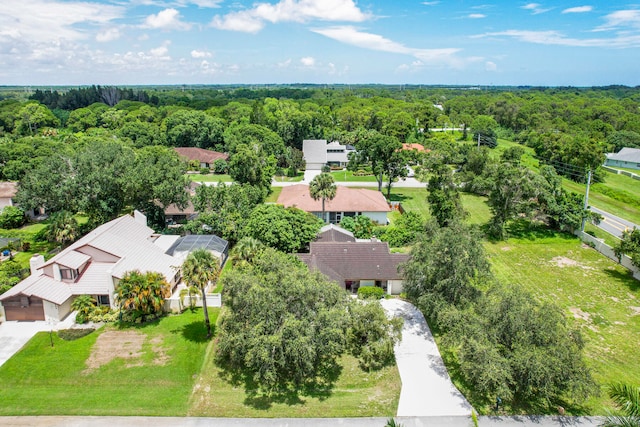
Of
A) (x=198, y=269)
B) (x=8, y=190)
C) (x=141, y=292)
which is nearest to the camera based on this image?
(x=198, y=269)

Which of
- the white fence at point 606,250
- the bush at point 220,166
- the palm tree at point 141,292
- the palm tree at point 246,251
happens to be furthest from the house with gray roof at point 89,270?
the bush at point 220,166

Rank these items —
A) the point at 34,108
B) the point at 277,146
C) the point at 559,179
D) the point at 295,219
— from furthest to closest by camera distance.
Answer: the point at 34,108, the point at 277,146, the point at 559,179, the point at 295,219

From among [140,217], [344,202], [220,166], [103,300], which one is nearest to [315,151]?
[220,166]

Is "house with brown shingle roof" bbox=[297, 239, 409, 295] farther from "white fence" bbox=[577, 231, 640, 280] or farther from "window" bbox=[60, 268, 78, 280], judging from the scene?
"white fence" bbox=[577, 231, 640, 280]

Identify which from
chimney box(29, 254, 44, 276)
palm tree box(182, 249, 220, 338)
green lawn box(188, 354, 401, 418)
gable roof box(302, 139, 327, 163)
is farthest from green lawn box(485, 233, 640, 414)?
gable roof box(302, 139, 327, 163)

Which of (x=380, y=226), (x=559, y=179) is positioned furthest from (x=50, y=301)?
(x=559, y=179)

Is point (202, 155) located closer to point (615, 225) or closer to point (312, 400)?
point (312, 400)

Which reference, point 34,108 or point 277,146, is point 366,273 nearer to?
point 277,146
